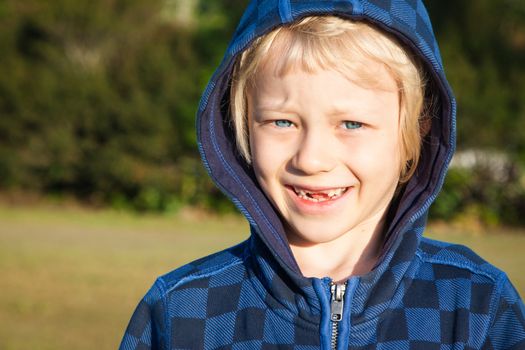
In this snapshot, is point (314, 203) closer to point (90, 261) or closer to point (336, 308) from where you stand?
point (336, 308)

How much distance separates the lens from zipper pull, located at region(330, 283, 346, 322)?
1823 mm

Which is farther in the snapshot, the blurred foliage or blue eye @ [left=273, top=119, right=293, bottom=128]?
the blurred foliage

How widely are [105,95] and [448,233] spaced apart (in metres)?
5.23

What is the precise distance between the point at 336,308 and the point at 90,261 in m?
6.32

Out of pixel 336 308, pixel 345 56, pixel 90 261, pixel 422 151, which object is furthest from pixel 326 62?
pixel 90 261

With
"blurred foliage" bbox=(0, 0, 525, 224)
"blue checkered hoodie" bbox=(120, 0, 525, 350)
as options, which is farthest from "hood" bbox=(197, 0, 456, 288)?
"blurred foliage" bbox=(0, 0, 525, 224)

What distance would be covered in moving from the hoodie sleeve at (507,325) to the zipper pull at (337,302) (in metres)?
0.34

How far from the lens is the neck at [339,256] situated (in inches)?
77.3

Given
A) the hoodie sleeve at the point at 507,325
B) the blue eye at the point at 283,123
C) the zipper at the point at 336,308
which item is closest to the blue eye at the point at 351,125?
the blue eye at the point at 283,123

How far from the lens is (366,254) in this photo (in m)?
2.00

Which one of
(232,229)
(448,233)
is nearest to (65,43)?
(232,229)

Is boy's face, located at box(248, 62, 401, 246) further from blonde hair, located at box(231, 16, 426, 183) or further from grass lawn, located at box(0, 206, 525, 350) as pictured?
grass lawn, located at box(0, 206, 525, 350)

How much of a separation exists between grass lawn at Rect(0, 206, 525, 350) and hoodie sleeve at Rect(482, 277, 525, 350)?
151 inches

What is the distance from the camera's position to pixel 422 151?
2.09 meters
